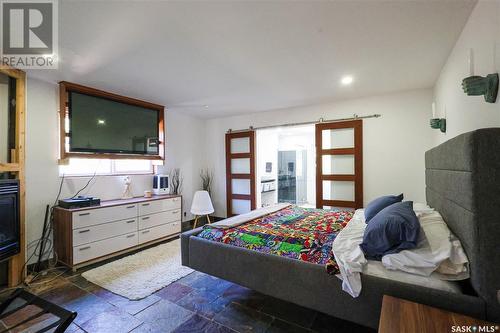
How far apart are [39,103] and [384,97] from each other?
4.99m

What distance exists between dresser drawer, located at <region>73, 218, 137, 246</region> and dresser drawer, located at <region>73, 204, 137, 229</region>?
0.18 feet

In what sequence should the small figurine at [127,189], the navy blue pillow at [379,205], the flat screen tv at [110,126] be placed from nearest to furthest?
the navy blue pillow at [379,205]
the flat screen tv at [110,126]
the small figurine at [127,189]

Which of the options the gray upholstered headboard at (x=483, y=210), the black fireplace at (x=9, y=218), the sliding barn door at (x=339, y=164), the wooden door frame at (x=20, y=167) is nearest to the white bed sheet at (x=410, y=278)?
the gray upholstered headboard at (x=483, y=210)

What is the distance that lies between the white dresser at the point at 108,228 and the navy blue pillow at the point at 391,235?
123 inches

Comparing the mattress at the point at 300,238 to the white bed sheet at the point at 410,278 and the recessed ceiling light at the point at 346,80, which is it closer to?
the white bed sheet at the point at 410,278

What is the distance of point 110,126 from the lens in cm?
353

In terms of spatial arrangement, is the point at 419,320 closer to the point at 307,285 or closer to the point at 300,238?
the point at 307,285

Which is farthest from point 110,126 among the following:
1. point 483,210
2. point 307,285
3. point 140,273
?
point 483,210

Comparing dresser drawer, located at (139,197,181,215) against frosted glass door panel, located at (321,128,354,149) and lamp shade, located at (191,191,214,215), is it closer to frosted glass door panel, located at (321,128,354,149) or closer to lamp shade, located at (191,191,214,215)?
lamp shade, located at (191,191,214,215)

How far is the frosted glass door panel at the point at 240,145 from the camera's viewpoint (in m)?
5.05

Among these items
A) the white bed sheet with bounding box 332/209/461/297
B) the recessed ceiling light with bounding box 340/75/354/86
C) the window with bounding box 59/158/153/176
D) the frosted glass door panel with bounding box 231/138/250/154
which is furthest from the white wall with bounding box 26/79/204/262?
the recessed ceiling light with bounding box 340/75/354/86

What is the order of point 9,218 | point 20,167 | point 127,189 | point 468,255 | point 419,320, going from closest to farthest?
point 419,320, point 468,255, point 9,218, point 20,167, point 127,189

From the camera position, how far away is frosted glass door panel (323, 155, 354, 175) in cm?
395

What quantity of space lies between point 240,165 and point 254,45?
10.6ft
